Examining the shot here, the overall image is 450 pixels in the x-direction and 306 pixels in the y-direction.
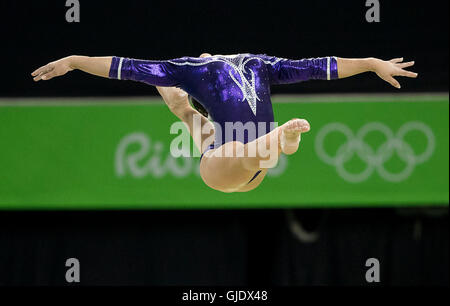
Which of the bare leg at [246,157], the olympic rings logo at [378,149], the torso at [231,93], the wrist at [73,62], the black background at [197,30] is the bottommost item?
the bare leg at [246,157]

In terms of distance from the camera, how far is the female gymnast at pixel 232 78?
3.08m

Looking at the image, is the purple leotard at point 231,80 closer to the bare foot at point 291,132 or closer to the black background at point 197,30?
the bare foot at point 291,132

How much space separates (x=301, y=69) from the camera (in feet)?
10.5

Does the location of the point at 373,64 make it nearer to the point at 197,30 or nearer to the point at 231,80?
the point at 231,80

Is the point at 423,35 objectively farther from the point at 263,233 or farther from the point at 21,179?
the point at 21,179

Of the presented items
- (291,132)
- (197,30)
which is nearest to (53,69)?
(291,132)

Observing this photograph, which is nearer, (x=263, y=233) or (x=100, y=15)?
(x=100, y=15)

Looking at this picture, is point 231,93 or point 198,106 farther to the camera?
point 198,106

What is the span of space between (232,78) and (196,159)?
6.16 feet

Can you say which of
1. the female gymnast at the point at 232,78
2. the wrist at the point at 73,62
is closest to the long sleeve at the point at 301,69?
the female gymnast at the point at 232,78

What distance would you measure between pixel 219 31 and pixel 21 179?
5.77 ft

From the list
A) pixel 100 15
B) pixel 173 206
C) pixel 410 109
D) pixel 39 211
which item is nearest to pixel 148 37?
pixel 100 15

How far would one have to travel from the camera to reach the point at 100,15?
496cm

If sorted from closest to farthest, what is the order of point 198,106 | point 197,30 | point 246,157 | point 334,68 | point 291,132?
point 291,132
point 246,157
point 334,68
point 198,106
point 197,30
